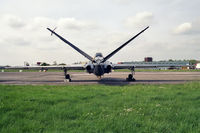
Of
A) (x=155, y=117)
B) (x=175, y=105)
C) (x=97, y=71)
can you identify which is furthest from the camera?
(x=97, y=71)

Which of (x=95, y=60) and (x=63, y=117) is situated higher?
(x=95, y=60)

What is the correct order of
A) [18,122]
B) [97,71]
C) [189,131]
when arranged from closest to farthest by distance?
[189,131] < [18,122] < [97,71]

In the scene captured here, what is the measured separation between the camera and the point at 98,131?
3.83 metres

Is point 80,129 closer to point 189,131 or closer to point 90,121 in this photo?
point 90,121

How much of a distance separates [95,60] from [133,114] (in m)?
10.9

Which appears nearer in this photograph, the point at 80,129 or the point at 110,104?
the point at 80,129

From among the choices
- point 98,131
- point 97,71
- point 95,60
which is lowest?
point 98,131

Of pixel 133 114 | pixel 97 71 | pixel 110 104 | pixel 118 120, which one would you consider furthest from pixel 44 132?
pixel 97 71

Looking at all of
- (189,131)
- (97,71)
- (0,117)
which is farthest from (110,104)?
(97,71)

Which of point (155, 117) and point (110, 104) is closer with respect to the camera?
point (155, 117)

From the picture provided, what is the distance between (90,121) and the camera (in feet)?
14.6

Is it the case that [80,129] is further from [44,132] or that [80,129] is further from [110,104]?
[110,104]

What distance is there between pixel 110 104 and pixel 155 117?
2.08m

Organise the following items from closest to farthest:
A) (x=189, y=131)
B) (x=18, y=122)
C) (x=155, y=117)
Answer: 1. (x=189, y=131)
2. (x=18, y=122)
3. (x=155, y=117)
